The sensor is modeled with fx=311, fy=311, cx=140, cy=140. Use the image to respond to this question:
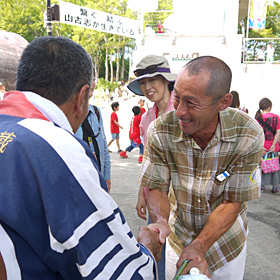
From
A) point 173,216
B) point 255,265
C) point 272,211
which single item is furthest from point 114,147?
point 173,216

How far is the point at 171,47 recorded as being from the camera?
18.8 m

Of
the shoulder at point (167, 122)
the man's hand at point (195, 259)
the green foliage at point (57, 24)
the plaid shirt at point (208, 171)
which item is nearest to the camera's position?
the man's hand at point (195, 259)

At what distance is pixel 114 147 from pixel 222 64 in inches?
403

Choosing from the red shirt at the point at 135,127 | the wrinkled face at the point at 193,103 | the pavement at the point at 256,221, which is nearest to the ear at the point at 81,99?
the wrinkled face at the point at 193,103

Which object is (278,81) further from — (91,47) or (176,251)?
(91,47)

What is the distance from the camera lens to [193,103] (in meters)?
1.68

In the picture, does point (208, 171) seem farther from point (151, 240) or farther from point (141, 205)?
point (141, 205)

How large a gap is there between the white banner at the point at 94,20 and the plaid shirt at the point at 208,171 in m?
9.26

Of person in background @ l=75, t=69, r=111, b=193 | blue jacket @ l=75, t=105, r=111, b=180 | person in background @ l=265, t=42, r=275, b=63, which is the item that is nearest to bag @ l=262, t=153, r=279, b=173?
blue jacket @ l=75, t=105, r=111, b=180

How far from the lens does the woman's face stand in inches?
128

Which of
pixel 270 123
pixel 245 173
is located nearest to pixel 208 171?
pixel 245 173

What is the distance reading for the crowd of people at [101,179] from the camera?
88cm

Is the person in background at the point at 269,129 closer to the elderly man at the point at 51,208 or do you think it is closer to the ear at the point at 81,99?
the ear at the point at 81,99

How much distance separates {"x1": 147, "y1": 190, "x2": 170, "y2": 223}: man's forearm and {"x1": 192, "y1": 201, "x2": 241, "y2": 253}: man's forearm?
253mm
